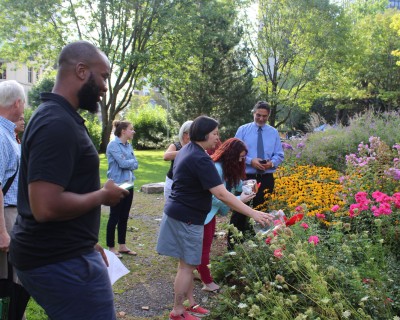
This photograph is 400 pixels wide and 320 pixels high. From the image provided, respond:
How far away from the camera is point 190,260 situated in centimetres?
404

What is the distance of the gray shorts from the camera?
4047mm

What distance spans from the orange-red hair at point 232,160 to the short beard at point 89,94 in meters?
3.03

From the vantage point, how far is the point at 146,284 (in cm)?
527

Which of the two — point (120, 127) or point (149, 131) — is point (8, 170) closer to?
point (120, 127)

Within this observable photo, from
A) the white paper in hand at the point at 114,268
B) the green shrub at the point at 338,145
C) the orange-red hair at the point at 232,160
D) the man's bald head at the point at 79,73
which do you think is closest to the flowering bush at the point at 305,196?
the orange-red hair at the point at 232,160

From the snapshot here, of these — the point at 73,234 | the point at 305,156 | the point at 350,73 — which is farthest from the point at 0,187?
the point at 350,73

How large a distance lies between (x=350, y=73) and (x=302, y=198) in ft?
92.9

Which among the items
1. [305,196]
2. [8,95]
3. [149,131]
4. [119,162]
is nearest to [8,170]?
[8,95]

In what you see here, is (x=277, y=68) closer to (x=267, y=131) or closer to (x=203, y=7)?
(x=203, y=7)

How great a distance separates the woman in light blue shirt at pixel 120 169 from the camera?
6.14m

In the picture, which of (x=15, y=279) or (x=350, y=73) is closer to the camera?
(x=15, y=279)

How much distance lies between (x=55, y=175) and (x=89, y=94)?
45cm

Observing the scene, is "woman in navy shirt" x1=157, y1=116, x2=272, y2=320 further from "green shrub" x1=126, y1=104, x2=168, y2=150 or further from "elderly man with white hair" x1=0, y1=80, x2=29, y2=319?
"green shrub" x1=126, y1=104, x2=168, y2=150

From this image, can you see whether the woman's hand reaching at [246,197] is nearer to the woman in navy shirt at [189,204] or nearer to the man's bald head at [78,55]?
the woman in navy shirt at [189,204]
